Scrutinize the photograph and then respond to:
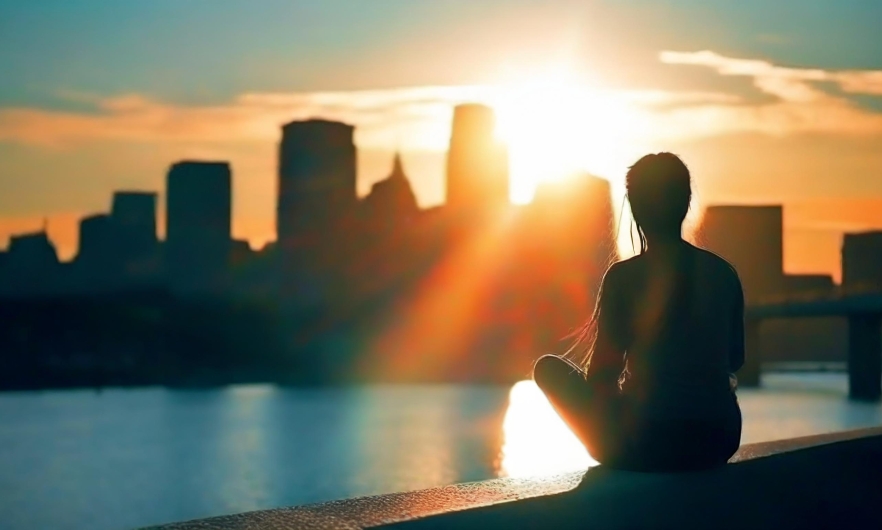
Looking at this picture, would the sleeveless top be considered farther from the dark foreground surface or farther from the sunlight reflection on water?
the sunlight reflection on water

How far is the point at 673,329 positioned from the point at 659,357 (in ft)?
0.47

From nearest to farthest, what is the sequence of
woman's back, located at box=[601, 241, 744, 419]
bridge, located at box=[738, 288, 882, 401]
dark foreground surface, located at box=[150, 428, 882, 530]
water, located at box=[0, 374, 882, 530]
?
dark foreground surface, located at box=[150, 428, 882, 530] → woman's back, located at box=[601, 241, 744, 419] → water, located at box=[0, 374, 882, 530] → bridge, located at box=[738, 288, 882, 401]

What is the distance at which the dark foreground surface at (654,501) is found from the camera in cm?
401

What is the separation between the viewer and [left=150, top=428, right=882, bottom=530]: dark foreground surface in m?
4.01

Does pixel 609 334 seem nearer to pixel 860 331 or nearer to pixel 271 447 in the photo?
pixel 271 447

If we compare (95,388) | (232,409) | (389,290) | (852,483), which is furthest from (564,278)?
(852,483)

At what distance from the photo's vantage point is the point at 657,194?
207 inches

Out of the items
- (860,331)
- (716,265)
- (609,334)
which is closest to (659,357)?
(609,334)

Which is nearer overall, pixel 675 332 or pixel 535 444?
pixel 675 332

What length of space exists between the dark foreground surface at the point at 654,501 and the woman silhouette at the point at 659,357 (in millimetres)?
157

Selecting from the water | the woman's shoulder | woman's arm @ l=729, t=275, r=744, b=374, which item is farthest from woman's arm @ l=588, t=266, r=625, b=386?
the water

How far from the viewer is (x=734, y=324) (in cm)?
535

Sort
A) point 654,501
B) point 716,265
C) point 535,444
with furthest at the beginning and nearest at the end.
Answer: point 535,444 < point 716,265 < point 654,501

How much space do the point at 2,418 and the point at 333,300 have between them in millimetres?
55519
